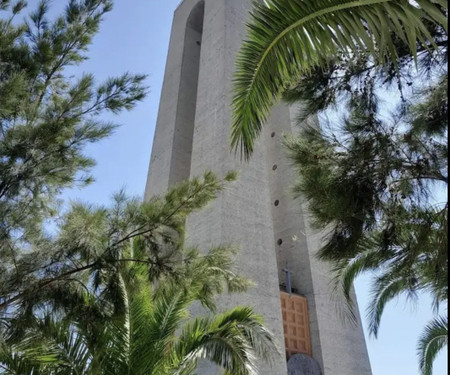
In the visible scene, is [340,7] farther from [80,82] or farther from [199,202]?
[80,82]

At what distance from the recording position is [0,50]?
5121mm

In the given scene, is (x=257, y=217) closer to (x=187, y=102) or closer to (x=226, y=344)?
(x=226, y=344)

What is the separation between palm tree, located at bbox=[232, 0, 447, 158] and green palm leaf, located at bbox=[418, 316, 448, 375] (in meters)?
6.53

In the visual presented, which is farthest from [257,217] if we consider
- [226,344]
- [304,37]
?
[304,37]

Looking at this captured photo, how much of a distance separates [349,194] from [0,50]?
439 cm

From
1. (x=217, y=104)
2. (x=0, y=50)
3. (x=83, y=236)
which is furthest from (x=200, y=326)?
(x=217, y=104)

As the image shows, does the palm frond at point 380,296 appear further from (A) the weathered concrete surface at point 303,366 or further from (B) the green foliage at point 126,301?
(A) the weathered concrete surface at point 303,366

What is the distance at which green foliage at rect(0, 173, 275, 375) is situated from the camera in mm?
4301

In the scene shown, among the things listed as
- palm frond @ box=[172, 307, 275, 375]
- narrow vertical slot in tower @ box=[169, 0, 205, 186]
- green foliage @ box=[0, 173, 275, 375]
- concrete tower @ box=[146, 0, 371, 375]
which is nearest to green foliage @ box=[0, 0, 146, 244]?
green foliage @ box=[0, 173, 275, 375]

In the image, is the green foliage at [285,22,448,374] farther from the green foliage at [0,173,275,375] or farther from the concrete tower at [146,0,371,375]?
the concrete tower at [146,0,371,375]

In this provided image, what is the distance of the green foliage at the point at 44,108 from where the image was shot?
189 inches

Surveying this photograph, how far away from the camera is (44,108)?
542cm

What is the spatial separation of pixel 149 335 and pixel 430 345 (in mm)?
5318

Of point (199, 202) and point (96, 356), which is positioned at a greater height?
point (199, 202)
